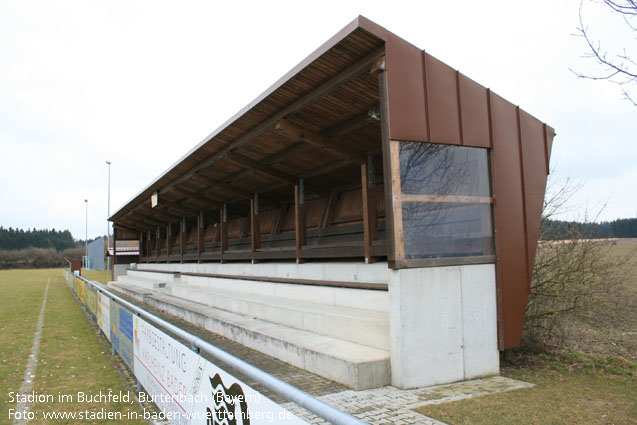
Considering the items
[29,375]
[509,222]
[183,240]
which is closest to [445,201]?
[509,222]

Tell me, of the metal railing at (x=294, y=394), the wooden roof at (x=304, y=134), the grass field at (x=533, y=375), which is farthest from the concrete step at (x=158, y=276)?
the metal railing at (x=294, y=394)

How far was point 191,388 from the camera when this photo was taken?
3773 millimetres

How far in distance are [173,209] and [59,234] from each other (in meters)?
136

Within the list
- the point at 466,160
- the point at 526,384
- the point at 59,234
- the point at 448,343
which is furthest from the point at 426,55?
the point at 59,234

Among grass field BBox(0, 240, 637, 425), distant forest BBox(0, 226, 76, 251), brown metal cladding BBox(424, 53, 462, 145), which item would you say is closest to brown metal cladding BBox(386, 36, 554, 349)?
brown metal cladding BBox(424, 53, 462, 145)

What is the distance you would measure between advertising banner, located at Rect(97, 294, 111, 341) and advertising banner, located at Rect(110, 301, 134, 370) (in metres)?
0.44

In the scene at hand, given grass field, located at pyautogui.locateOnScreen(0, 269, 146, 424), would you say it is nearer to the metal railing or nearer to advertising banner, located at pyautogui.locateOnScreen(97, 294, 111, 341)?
advertising banner, located at pyautogui.locateOnScreen(97, 294, 111, 341)

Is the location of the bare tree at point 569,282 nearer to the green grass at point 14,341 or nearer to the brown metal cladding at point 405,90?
the brown metal cladding at point 405,90

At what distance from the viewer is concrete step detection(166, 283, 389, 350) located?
6637 millimetres

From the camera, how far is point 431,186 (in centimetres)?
645

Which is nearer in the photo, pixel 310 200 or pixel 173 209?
pixel 310 200

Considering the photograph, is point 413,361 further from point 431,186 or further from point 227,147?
point 227,147

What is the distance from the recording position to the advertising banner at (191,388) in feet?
8.33

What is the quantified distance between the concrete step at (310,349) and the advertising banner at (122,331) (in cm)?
216
